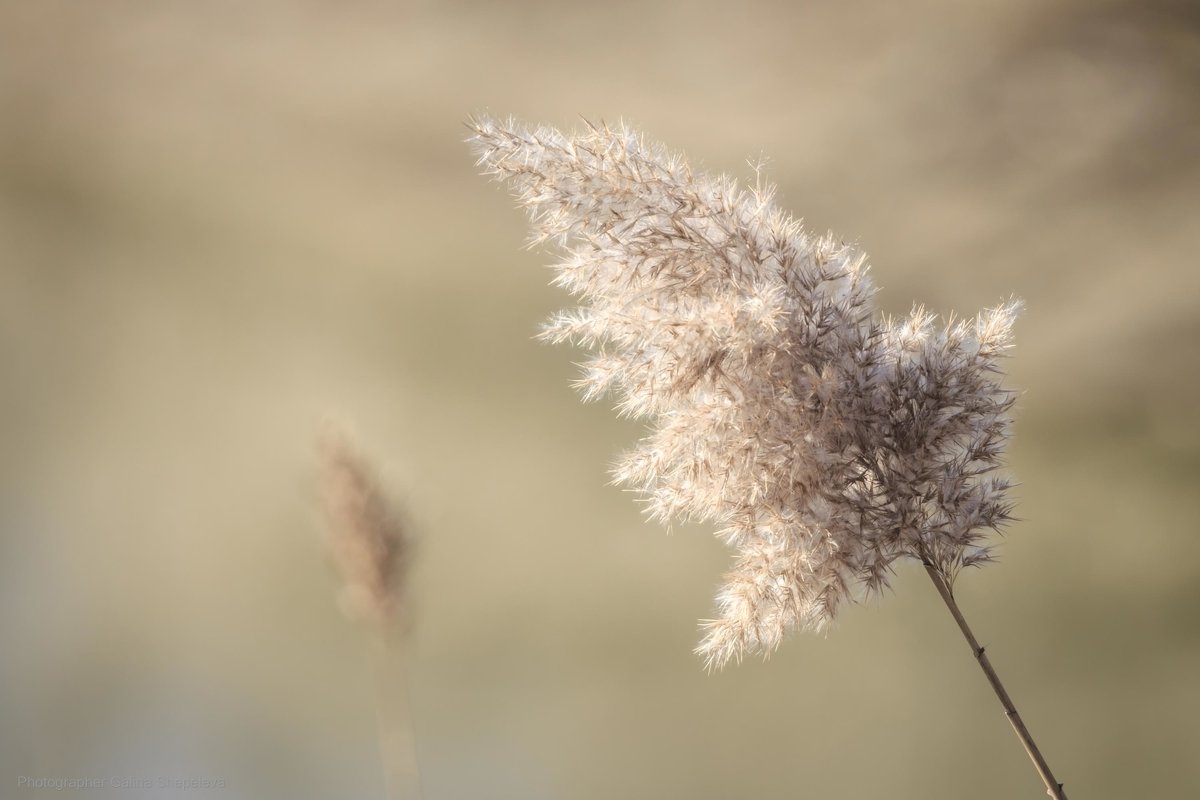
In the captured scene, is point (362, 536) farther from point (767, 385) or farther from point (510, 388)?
point (510, 388)

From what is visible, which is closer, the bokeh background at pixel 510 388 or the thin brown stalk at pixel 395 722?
the thin brown stalk at pixel 395 722

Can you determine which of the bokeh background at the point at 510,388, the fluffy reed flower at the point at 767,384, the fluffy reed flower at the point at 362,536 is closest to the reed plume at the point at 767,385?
the fluffy reed flower at the point at 767,384

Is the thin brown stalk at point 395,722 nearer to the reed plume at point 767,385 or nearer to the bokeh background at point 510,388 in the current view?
the bokeh background at point 510,388

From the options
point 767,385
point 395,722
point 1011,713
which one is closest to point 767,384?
point 767,385

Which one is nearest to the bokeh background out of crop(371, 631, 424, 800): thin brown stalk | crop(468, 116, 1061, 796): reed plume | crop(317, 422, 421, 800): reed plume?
crop(371, 631, 424, 800): thin brown stalk

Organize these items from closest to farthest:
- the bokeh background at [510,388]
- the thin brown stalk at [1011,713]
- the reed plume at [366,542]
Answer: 1. the thin brown stalk at [1011,713]
2. the reed plume at [366,542]
3. the bokeh background at [510,388]

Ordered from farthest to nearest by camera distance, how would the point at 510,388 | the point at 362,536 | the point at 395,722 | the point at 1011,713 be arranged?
the point at 510,388 → the point at 395,722 → the point at 362,536 → the point at 1011,713

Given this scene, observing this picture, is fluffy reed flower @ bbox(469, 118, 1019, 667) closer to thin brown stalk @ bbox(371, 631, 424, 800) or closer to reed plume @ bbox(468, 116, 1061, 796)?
reed plume @ bbox(468, 116, 1061, 796)
